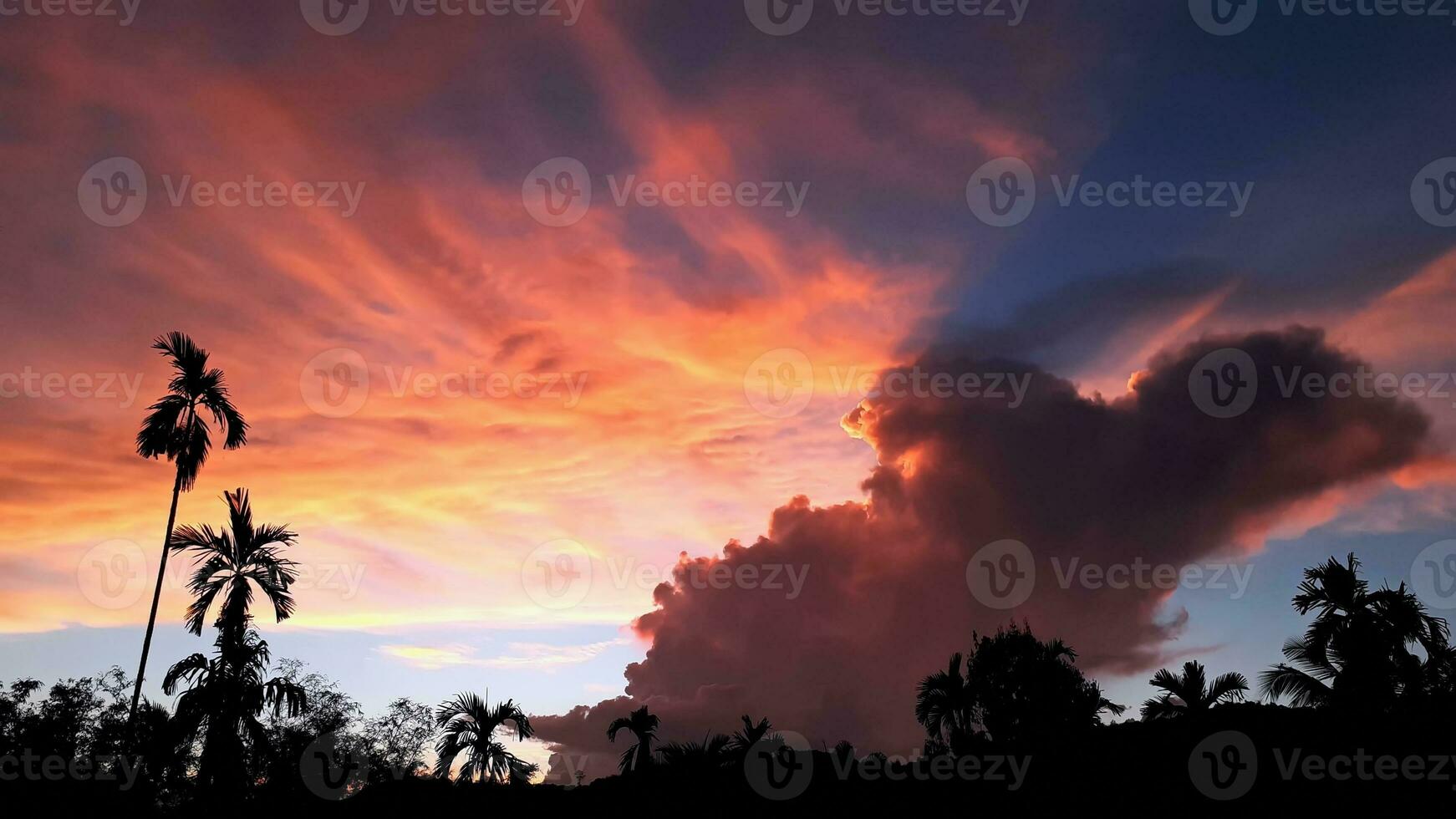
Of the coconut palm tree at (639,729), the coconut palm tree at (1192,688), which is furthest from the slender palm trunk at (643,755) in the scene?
the coconut palm tree at (1192,688)

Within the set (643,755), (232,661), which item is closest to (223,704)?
(232,661)

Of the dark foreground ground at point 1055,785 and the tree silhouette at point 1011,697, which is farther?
the tree silhouette at point 1011,697

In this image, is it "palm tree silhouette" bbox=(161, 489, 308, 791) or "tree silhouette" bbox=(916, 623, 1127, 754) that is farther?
Result: "tree silhouette" bbox=(916, 623, 1127, 754)

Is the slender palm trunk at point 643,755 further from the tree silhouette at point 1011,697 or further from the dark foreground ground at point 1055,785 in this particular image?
the tree silhouette at point 1011,697

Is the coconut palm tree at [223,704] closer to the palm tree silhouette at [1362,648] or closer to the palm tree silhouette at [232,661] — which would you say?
the palm tree silhouette at [232,661]

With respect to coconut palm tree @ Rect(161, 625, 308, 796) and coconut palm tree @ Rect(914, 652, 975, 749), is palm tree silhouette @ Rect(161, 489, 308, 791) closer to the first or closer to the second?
coconut palm tree @ Rect(161, 625, 308, 796)

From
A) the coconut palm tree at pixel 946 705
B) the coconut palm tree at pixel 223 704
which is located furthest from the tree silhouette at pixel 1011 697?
the coconut palm tree at pixel 223 704

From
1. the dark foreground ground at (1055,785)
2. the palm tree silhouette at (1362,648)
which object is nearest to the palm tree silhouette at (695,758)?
the dark foreground ground at (1055,785)

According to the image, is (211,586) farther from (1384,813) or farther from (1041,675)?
(1041,675)

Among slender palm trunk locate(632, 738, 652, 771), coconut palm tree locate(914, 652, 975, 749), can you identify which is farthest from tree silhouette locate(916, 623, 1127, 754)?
slender palm trunk locate(632, 738, 652, 771)

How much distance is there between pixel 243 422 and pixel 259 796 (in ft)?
49.9

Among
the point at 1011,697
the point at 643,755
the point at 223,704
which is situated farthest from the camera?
the point at 1011,697

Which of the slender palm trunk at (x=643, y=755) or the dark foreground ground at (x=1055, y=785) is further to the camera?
the slender palm trunk at (x=643, y=755)

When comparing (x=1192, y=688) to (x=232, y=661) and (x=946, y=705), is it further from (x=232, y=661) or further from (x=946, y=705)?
(x=232, y=661)
